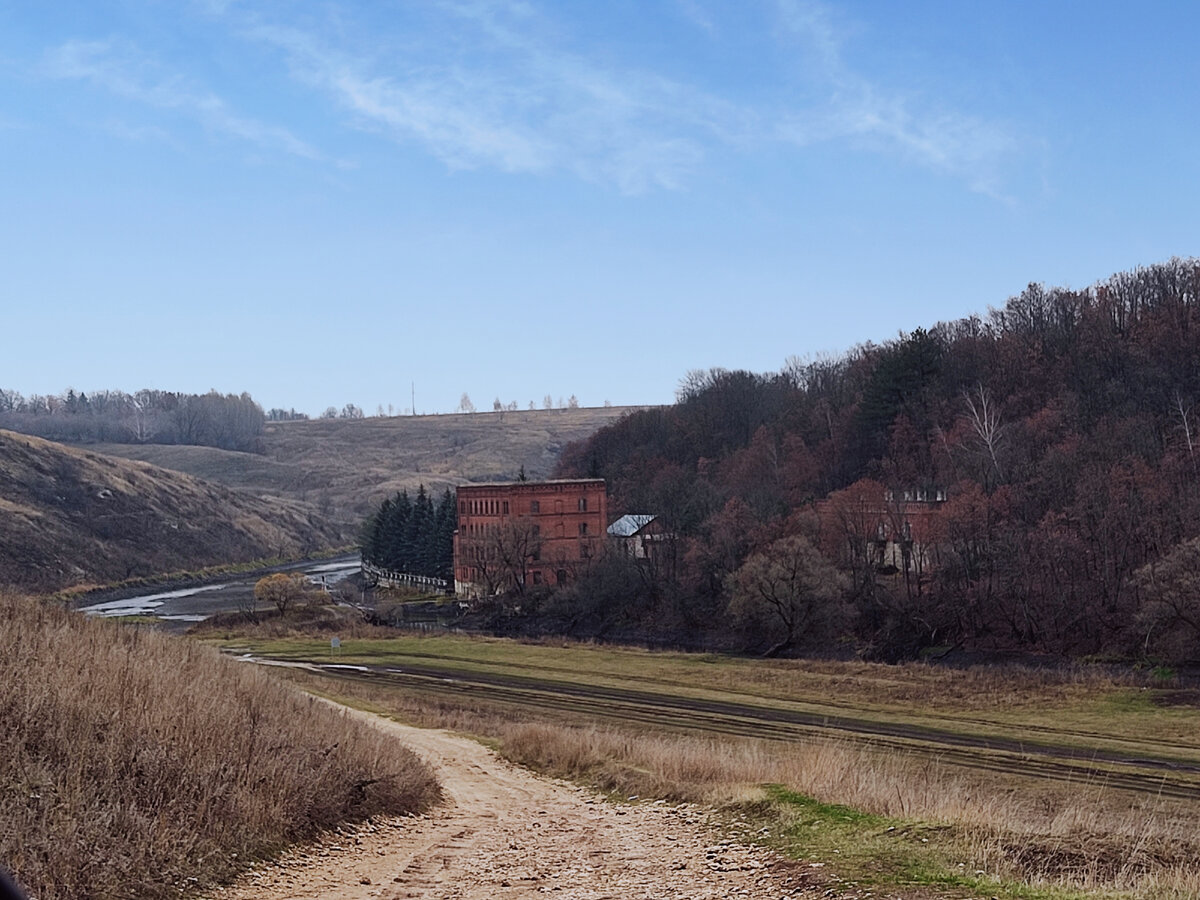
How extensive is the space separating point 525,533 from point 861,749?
196ft

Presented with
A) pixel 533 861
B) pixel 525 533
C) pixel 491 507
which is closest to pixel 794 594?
pixel 525 533

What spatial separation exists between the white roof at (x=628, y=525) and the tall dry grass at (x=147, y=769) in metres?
70.4

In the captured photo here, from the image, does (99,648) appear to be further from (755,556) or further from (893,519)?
(893,519)

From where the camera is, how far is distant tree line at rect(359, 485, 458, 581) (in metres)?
98.2

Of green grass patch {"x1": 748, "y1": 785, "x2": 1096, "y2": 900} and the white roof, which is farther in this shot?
the white roof

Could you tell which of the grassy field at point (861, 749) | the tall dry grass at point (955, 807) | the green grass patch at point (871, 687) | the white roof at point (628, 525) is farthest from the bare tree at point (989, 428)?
the tall dry grass at point (955, 807)

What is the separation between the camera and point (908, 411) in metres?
82.6

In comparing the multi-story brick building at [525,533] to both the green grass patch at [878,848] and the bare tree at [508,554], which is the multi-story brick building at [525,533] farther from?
the green grass patch at [878,848]

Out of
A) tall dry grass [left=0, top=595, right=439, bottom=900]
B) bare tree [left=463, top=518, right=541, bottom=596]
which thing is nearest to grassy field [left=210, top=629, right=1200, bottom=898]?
tall dry grass [left=0, top=595, right=439, bottom=900]

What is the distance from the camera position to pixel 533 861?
40.0ft

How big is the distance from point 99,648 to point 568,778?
8.88 metres

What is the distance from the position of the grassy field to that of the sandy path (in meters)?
0.70

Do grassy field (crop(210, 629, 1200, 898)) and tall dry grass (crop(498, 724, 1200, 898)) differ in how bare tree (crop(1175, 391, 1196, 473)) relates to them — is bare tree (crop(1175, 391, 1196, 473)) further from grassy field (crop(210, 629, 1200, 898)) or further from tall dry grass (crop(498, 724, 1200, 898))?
tall dry grass (crop(498, 724, 1200, 898))

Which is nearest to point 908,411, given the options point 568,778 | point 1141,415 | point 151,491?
point 1141,415
